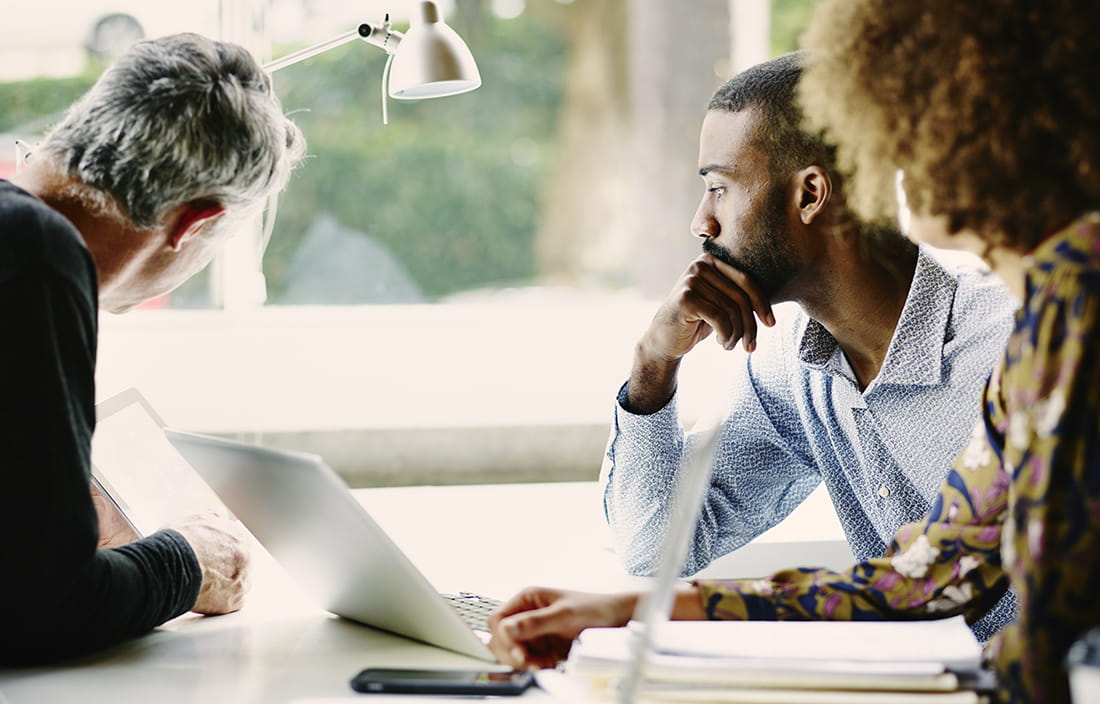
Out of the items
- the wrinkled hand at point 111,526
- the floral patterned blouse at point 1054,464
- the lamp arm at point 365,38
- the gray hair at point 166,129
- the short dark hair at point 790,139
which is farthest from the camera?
the lamp arm at point 365,38

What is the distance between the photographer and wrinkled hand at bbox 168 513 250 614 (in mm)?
1269

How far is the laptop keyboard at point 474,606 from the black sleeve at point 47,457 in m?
0.37

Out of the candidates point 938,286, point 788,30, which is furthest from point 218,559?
point 788,30

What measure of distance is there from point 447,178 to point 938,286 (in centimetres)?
170

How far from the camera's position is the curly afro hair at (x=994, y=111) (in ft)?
3.13

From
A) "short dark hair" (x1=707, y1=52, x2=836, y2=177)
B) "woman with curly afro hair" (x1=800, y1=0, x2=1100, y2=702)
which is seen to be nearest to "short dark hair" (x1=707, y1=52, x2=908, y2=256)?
"short dark hair" (x1=707, y1=52, x2=836, y2=177)

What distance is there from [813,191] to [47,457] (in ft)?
3.42

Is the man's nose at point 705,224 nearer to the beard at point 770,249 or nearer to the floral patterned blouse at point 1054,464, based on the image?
the beard at point 770,249

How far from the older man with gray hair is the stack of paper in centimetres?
45

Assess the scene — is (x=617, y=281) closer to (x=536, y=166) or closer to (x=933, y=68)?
(x=536, y=166)

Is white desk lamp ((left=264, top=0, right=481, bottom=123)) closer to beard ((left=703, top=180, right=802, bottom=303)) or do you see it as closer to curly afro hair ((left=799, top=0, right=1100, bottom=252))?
beard ((left=703, top=180, right=802, bottom=303))

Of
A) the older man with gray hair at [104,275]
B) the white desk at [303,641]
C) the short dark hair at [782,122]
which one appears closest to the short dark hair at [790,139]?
the short dark hair at [782,122]

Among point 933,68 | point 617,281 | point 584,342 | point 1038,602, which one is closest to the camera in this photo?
point 1038,602

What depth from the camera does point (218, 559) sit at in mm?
1281
